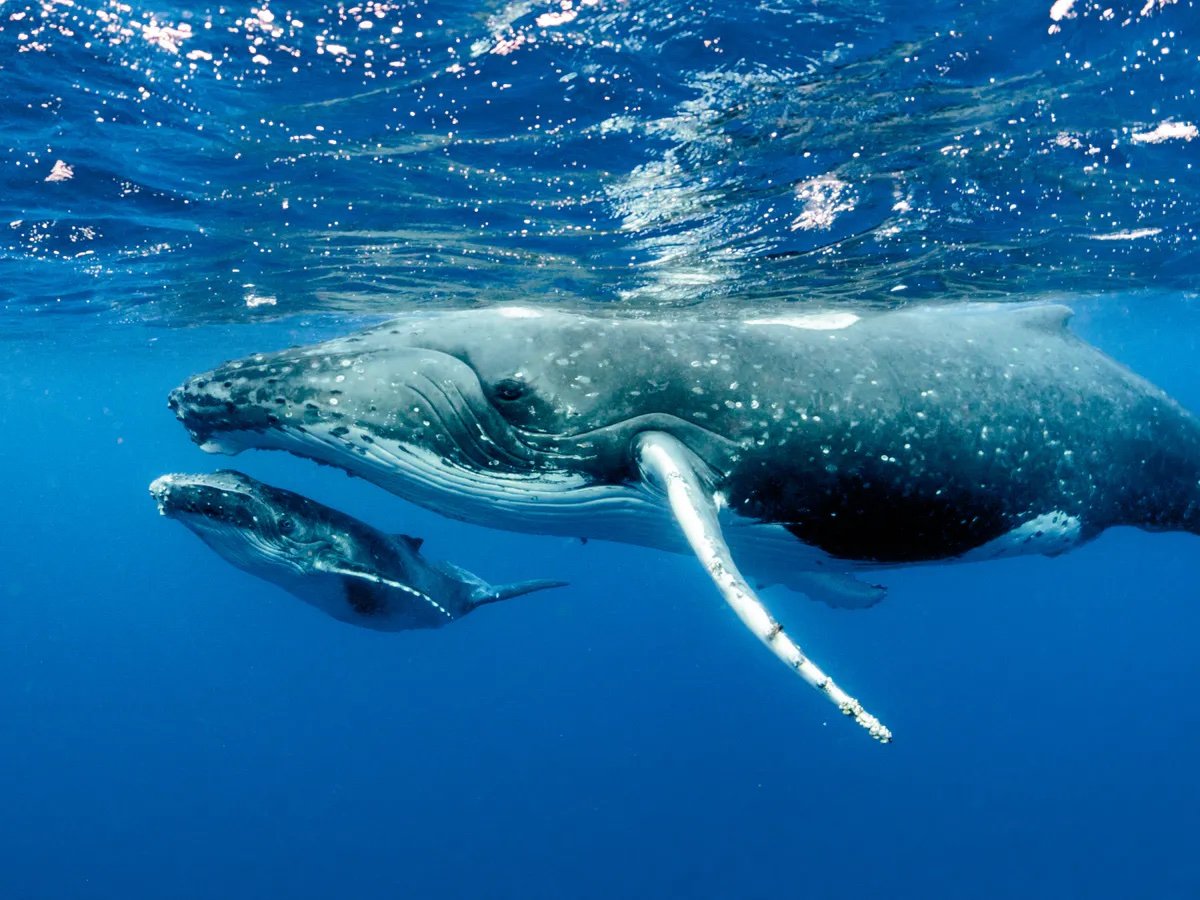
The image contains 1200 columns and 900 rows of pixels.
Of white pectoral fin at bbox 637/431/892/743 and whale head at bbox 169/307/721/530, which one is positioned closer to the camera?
white pectoral fin at bbox 637/431/892/743

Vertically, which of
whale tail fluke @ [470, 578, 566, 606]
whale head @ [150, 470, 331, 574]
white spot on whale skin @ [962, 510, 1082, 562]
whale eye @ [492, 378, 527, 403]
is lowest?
white spot on whale skin @ [962, 510, 1082, 562]

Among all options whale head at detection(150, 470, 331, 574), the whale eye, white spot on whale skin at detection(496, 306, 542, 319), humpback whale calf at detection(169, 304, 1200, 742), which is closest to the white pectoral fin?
humpback whale calf at detection(169, 304, 1200, 742)

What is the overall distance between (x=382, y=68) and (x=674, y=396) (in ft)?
19.1

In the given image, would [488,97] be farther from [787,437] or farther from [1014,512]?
[1014,512]

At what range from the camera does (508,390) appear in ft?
19.0

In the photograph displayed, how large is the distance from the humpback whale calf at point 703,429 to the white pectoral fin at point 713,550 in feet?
0.08

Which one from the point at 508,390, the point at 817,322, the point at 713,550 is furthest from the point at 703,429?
the point at 817,322

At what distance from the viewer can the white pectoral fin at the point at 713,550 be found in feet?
13.0

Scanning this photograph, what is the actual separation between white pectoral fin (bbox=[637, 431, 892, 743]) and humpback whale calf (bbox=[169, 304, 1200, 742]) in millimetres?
24

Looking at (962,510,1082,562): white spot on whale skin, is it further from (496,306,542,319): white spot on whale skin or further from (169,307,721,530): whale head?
(496,306,542,319): white spot on whale skin

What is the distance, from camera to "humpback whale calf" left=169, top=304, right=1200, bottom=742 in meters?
5.43

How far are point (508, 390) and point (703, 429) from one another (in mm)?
1434

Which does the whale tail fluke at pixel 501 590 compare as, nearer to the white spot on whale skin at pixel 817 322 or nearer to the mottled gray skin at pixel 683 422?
the mottled gray skin at pixel 683 422

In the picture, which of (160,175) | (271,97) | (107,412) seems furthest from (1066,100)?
(107,412)
